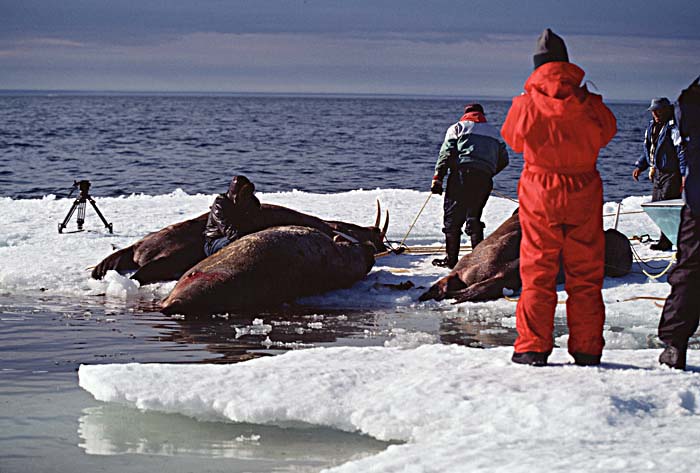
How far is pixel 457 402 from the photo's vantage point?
505 centimetres

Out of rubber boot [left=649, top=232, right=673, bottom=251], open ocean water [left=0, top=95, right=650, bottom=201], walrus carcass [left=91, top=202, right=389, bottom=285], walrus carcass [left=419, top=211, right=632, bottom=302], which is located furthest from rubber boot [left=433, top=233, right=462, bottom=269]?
open ocean water [left=0, top=95, right=650, bottom=201]

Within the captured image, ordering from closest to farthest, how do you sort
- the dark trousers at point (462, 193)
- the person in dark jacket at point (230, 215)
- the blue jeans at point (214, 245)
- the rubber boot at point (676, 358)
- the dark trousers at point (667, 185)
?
the rubber boot at point (676, 358) < the blue jeans at point (214, 245) < the person in dark jacket at point (230, 215) < the dark trousers at point (462, 193) < the dark trousers at point (667, 185)

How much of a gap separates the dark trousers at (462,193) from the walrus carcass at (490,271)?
2.80 feet

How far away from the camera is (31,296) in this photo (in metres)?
9.65

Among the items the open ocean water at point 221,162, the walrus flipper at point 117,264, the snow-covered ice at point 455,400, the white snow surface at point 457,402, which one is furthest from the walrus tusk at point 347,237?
the open ocean water at point 221,162

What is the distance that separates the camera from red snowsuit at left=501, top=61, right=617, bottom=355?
548cm

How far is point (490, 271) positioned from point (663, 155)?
12.5ft

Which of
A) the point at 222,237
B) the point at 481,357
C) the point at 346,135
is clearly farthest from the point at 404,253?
the point at 346,135

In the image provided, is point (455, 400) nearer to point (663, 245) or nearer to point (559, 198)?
point (559, 198)

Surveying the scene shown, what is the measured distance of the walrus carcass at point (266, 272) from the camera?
900cm

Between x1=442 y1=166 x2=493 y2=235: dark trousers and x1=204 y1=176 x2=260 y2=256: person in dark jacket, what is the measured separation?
2253 millimetres

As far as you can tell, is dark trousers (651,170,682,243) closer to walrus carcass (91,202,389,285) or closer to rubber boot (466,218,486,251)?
rubber boot (466,218,486,251)

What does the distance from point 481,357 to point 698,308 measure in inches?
51.8

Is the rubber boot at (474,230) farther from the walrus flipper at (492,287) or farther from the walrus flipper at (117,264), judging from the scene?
the walrus flipper at (117,264)
